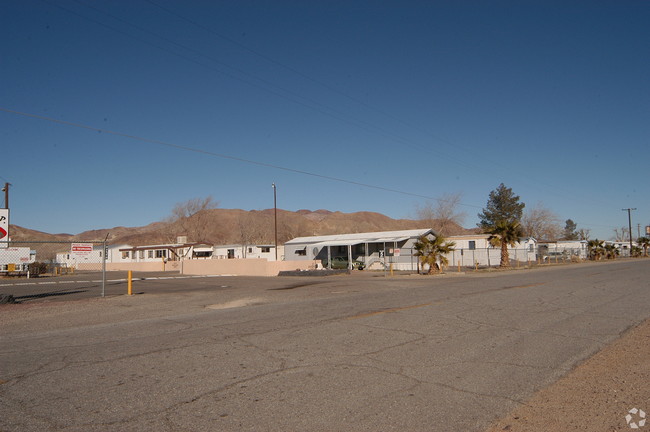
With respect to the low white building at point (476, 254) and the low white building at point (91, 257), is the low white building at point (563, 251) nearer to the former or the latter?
the low white building at point (476, 254)

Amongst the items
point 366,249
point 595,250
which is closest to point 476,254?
point 366,249

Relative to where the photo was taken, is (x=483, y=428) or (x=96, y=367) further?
(x=96, y=367)

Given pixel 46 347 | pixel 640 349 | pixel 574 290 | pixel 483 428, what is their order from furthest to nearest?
pixel 574 290 → pixel 46 347 → pixel 640 349 → pixel 483 428

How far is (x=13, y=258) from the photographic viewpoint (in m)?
22.2

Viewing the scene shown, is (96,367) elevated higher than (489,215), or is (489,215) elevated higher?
(489,215)

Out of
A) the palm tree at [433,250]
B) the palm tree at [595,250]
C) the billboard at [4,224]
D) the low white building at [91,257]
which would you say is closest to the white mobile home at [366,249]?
the palm tree at [433,250]

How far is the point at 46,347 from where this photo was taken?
8.59 metres

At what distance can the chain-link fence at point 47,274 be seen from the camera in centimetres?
2033

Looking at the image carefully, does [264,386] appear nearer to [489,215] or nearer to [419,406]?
[419,406]

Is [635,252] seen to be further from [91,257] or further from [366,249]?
[91,257]

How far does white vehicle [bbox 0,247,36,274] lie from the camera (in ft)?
71.6

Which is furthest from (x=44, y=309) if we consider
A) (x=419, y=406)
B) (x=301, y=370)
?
(x=419, y=406)

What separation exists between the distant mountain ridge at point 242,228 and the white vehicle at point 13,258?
46629mm

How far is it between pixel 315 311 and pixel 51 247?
13939 cm
